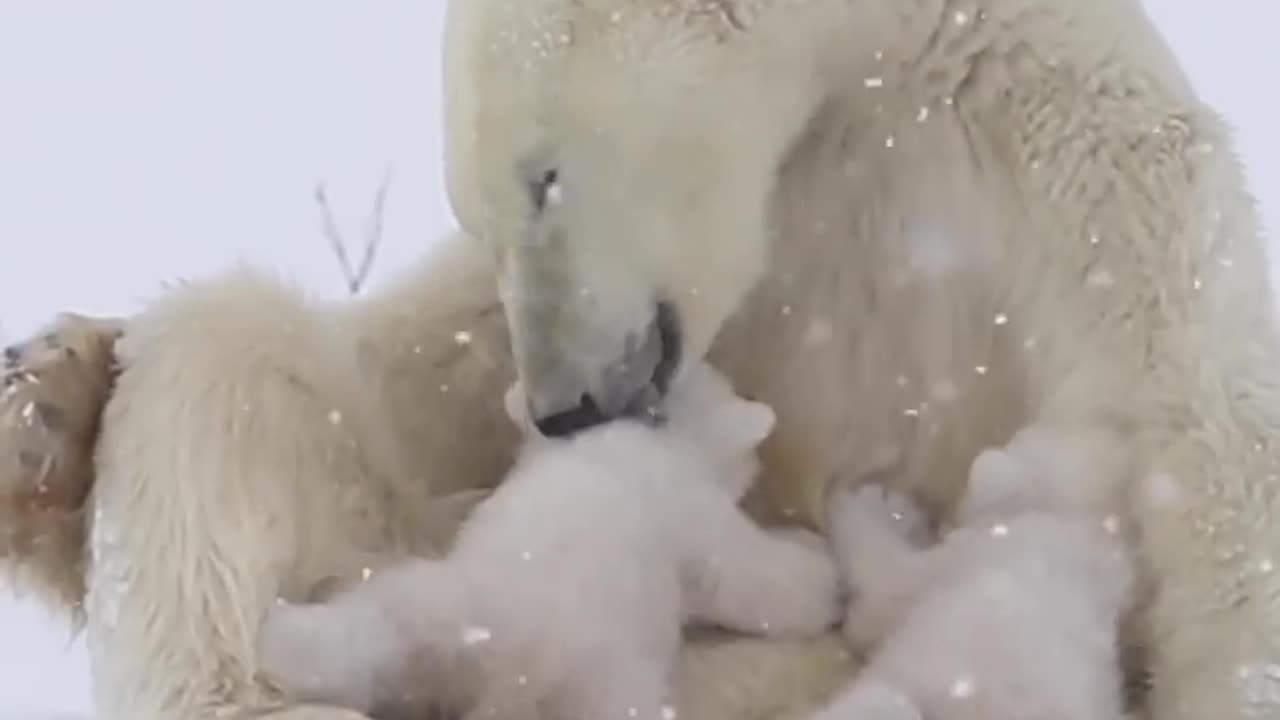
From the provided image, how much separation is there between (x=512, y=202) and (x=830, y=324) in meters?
0.22

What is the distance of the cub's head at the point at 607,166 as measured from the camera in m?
0.98

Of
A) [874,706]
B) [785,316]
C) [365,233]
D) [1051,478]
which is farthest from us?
[365,233]

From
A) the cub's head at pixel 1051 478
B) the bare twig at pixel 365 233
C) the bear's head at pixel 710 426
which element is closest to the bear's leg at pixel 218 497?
the bear's head at pixel 710 426

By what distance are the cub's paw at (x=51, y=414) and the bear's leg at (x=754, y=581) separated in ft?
1.08

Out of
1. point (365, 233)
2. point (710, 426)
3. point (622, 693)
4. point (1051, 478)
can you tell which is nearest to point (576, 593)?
point (622, 693)

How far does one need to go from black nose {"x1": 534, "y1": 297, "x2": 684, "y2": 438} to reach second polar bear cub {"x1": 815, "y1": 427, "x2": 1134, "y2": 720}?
12 cm

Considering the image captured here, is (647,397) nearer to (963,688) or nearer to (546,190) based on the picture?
(546,190)

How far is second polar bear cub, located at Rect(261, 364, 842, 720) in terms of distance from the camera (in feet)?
3.01

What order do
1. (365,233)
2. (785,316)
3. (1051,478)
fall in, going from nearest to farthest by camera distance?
(1051,478) < (785,316) < (365,233)

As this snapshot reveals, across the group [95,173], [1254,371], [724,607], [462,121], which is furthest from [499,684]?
[95,173]

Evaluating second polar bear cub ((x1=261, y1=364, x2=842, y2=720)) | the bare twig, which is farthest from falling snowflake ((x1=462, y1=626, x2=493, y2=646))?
the bare twig

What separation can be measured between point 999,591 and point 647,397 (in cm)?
22

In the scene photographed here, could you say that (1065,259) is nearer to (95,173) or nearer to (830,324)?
(830,324)

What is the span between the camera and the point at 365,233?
90.1 inches
